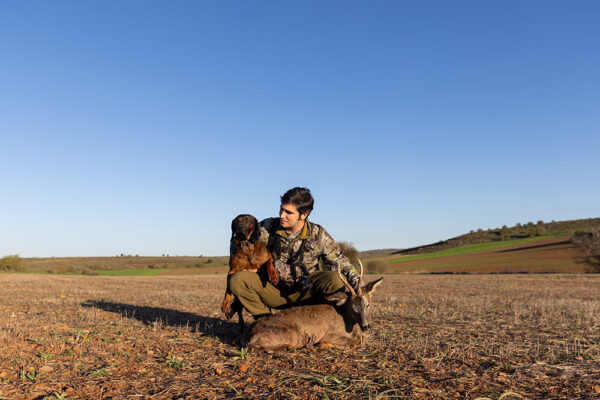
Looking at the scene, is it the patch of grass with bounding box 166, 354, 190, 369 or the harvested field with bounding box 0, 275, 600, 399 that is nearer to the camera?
the harvested field with bounding box 0, 275, 600, 399

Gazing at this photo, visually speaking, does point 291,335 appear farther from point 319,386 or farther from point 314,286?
point 319,386

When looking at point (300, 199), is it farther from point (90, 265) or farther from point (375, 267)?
point (90, 265)

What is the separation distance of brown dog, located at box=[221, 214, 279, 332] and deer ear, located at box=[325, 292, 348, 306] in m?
0.88

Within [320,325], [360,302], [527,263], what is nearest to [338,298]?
[320,325]

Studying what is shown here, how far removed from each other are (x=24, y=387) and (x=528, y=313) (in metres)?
10.5

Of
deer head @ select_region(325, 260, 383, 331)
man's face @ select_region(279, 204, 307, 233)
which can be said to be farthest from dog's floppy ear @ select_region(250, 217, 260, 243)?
deer head @ select_region(325, 260, 383, 331)

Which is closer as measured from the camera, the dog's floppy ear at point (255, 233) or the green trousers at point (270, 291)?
the dog's floppy ear at point (255, 233)

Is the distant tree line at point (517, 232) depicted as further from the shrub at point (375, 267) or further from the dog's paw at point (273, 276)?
the dog's paw at point (273, 276)

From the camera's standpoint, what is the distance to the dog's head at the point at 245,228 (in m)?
6.32

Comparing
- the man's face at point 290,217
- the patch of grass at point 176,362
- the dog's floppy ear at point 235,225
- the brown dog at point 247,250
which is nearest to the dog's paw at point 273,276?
the brown dog at point 247,250

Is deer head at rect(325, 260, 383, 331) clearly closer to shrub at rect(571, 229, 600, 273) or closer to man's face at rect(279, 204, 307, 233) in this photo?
man's face at rect(279, 204, 307, 233)

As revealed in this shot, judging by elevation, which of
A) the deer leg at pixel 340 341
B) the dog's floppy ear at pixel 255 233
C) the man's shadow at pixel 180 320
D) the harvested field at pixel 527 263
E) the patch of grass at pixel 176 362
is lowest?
the harvested field at pixel 527 263

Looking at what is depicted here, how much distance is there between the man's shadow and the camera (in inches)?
295

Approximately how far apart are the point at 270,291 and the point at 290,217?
4.33 ft
